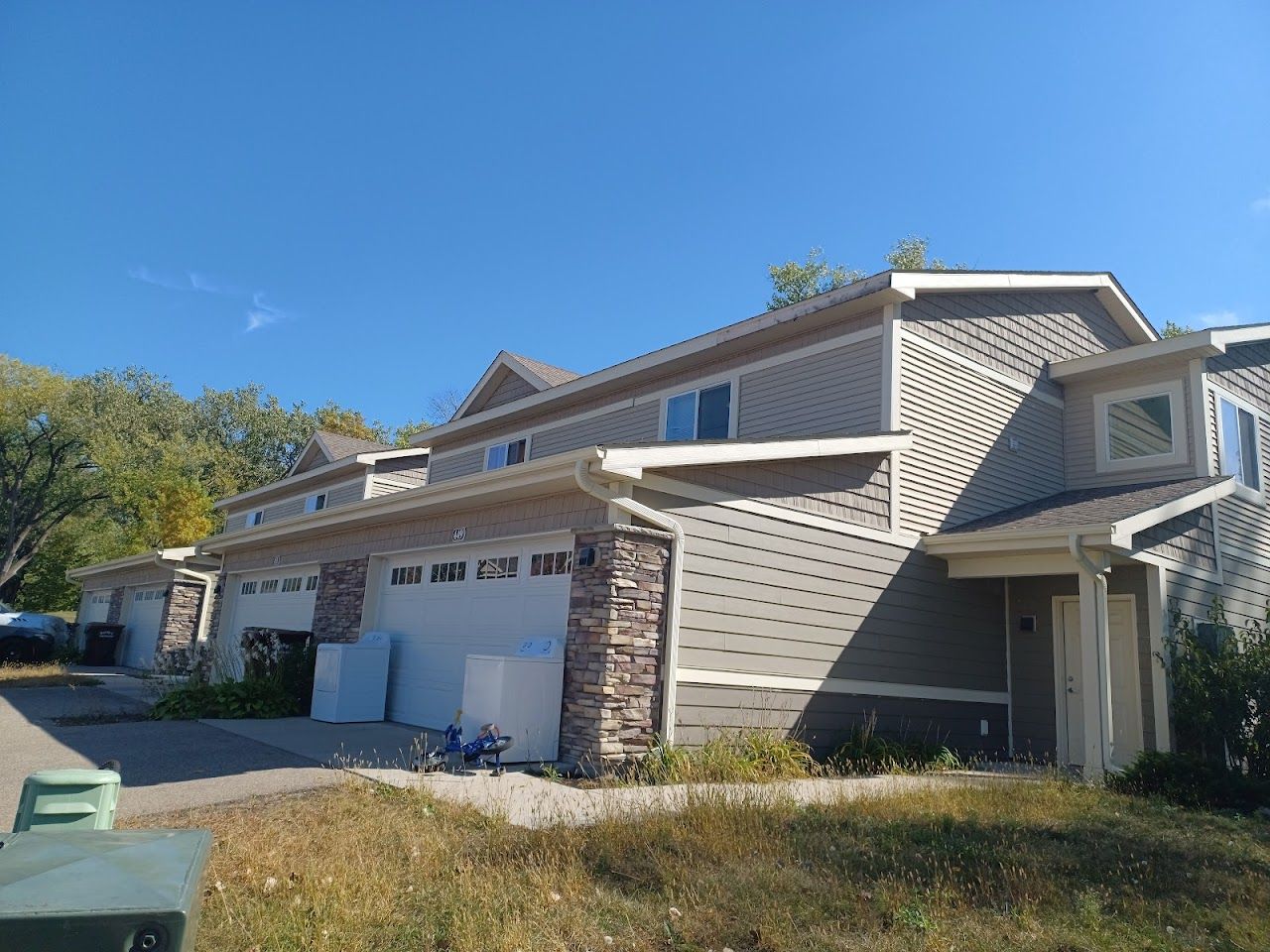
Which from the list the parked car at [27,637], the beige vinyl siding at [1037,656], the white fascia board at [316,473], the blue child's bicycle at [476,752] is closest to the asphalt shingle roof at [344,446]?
the white fascia board at [316,473]

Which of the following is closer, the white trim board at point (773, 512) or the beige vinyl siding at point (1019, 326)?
the white trim board at point (773, 512)

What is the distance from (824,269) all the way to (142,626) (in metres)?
25.0

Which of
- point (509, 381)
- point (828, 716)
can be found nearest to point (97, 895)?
point (828, 716)

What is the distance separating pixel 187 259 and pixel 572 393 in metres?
11.2

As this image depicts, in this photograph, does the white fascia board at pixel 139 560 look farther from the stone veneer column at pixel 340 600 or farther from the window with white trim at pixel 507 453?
the stone veneer column at pixel 340 600

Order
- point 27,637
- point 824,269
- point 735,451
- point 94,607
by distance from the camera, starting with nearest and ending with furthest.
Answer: point 735,451 < point 27,637 < point 94,607 < point 824,269

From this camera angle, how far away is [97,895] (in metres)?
2.05

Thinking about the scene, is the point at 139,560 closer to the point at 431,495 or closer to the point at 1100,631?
the point at 431,495

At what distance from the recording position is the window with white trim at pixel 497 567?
10.0m

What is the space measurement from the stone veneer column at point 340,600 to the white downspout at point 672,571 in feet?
18.9

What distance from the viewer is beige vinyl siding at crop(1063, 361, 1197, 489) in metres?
12.4

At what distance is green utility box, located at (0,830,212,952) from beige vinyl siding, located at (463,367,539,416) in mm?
15218

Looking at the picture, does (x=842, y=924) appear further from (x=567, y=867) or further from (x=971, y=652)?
(x=971, y=652)

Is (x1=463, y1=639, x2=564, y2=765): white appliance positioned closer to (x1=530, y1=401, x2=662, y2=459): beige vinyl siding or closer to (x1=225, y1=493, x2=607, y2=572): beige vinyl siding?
(x1=225, y1=493, x2=607, y2=572): beige vinyl siding
